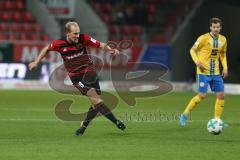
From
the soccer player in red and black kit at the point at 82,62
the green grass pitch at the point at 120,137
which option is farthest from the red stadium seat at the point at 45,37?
the soccer player in red and black kit at the point at 82,62

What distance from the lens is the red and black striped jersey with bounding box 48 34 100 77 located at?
1216 cm

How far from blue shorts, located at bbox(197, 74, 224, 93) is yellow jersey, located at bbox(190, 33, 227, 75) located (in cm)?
9

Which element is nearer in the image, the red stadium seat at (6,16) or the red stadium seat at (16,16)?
the red stadium seat at (6,16)

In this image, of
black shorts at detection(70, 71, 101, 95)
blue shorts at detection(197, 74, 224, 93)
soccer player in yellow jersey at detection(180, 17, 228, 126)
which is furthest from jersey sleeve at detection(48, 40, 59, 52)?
blue shorts at detection(197, 74, 224, 93)

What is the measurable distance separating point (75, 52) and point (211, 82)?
3.09m

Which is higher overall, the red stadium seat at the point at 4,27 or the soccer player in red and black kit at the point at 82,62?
the soccer player in red and black kit at the point at 82,62

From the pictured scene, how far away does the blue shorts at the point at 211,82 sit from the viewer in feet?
45.1

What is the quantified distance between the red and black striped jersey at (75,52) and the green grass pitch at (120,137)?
1.16 meters

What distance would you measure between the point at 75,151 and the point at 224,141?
2.78 metres

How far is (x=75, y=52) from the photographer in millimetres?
12219

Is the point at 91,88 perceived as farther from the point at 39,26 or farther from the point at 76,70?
the point at 39,26

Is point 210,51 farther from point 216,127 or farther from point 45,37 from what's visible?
point 45,37

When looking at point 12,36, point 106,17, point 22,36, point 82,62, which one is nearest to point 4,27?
point 12,36

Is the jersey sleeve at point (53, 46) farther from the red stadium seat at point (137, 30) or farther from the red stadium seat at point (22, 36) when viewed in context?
the red stadium seat at point (137, 30)
